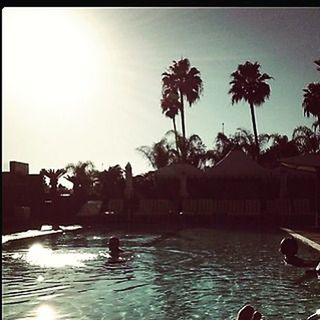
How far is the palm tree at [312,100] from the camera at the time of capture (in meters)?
35.4

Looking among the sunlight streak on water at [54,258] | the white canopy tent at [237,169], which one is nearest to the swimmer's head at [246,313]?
the sunlight streak on water at [54,258]

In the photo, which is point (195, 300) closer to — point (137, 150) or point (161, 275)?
point (161, 275)

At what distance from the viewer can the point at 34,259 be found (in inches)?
528

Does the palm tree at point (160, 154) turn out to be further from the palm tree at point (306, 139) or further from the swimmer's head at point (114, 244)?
the swimmer's head at point (114, 244)

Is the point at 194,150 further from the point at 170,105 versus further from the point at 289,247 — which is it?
the point at 289,247

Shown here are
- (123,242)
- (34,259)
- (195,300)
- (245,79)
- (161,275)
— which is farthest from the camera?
(245,79)

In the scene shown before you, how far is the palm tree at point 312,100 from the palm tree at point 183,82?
862cm

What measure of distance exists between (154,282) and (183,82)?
32813mm

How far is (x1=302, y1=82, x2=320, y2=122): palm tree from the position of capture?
116 feet

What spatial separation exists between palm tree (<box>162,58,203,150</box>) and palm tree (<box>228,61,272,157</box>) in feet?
13.1

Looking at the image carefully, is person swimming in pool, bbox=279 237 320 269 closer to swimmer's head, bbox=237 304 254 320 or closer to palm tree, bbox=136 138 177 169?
swimmer's head, bbox=237 304 254 320

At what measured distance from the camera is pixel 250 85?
37.5 meters

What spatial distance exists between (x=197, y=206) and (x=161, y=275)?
15719mm
